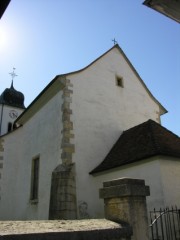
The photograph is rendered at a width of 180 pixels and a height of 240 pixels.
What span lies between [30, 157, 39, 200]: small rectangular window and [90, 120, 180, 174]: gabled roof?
11.4 feet

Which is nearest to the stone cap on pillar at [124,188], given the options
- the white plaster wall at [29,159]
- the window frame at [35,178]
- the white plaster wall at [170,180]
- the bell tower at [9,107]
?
the white plaster wall at [170,180]

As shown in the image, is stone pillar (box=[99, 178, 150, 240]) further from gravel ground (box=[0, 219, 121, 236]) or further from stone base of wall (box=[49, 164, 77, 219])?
stone base of wall (box=[49, 164, 77, 219])

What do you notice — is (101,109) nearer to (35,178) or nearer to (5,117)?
(35,178)

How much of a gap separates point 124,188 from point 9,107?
2590 cm

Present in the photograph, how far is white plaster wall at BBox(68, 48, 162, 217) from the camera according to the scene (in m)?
10.3

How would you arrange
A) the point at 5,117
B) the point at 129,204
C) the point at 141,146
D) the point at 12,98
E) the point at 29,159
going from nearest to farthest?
the point at 129,204, the point at 141,146, the point at 29,159, the point at 5,117, the point at 12,98

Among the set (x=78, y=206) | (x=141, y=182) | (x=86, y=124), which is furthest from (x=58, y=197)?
(x=141, y=182)

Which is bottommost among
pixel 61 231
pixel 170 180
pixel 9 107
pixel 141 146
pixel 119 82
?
pixel 61 231

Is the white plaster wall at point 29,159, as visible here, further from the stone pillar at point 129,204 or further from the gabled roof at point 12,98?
the gabled roof at point 12,98

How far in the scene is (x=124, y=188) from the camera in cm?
417

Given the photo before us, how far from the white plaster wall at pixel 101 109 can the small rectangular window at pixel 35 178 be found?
10.7 ft

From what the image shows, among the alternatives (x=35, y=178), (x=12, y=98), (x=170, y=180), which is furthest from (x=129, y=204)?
(x=12, y=98)

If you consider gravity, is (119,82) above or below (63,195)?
above

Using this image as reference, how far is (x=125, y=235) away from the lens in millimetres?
3598
